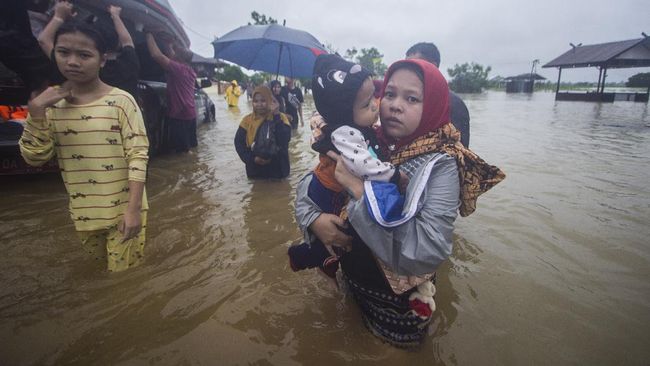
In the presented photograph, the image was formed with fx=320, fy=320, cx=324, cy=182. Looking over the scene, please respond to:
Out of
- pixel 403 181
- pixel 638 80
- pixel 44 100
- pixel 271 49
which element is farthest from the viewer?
pixel 638 80

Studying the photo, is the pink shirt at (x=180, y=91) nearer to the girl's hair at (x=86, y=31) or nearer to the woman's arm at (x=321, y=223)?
the girl's hair at (x=86, y=31)

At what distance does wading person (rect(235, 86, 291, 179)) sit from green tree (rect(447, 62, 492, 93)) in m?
48.0

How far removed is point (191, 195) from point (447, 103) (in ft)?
12.3

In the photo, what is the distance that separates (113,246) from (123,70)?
1862 millimetres

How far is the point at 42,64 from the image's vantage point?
2537 millimetres

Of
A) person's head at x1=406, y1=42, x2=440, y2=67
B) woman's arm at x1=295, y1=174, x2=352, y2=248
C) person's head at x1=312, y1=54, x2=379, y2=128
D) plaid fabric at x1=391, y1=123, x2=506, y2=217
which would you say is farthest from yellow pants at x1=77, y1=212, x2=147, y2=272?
person's head at x1=406, y1=42, x2=440, y2=67

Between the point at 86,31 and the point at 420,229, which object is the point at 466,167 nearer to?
the point at 420,229

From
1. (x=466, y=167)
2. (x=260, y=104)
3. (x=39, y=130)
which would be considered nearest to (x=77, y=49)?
(x=39, y=130)

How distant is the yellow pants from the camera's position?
83.9 inches

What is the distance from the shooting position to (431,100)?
1563 millimetres

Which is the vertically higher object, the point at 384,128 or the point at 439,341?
the point at 384,128

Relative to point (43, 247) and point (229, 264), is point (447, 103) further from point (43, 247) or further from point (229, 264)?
point (43, 247)

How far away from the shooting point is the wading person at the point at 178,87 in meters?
5.10

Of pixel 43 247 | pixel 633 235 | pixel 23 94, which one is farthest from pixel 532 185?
pixel 23 94
